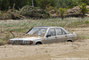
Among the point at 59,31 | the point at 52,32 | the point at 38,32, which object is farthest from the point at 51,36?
the point at 59,31

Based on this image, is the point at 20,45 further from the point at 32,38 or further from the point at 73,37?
the point at 73,37

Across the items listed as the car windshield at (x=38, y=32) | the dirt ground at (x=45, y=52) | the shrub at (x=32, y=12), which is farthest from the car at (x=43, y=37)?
the shrub at (x=32, y=12)

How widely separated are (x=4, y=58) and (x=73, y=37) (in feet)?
20.6

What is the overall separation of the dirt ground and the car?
1.21 ft

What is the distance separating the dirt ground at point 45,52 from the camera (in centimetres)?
1125

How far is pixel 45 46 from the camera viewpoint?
1350cm

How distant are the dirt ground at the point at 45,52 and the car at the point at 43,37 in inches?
14.5

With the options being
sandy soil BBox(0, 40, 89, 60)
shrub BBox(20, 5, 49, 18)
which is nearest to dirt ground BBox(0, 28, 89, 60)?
sandy soil BBox(0, 40, 89, 60)

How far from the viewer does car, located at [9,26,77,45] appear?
45.0ft

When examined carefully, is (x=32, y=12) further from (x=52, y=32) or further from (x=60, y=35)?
(x=52, y=32)

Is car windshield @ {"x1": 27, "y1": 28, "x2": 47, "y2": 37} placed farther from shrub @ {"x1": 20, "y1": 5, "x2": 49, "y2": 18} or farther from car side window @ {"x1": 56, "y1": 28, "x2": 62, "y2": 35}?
shrub @ {"x1": 20, "y1": 5, "x2": 49, "y2": 18}

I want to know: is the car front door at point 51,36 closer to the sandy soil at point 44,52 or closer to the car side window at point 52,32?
the car side window at point 52,32

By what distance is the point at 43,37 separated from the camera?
46.2 ft

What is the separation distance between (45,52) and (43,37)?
1.88m
